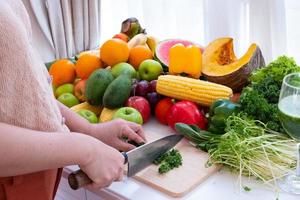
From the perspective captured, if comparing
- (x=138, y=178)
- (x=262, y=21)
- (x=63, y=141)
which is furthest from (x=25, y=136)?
(x=262, y=21)

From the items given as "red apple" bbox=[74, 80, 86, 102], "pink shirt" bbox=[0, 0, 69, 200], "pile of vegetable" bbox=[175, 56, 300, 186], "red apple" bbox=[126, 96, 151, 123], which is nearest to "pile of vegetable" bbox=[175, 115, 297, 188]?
"pile of vegetable" bbox=[175, 56, 300, 186]

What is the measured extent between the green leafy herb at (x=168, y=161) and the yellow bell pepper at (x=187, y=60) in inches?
10.5

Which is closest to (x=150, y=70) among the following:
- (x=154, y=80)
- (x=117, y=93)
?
(x=154, y=80)

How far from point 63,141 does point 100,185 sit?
11cm

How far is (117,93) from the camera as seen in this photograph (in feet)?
3.12

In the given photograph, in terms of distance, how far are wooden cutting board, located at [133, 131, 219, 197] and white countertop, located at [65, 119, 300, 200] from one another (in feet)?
0.03

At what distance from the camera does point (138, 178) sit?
29.5 inches

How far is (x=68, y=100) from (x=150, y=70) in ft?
0.81

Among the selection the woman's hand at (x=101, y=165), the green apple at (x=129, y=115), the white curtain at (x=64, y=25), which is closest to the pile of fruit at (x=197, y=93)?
the green apple at (x=129, y=115)

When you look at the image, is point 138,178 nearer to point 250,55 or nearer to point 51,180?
point 51,180

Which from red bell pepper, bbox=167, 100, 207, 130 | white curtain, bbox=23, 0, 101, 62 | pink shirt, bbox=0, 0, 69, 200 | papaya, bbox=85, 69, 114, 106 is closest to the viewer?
pink shirt, bbox=0, 0, 69, 200

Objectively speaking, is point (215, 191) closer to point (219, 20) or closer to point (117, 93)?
point (117, 93)

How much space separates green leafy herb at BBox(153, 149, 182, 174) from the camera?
A: 0.75m

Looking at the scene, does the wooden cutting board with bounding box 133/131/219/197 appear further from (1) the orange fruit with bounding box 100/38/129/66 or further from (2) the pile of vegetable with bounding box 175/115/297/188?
(1) the orange fruit with bounding box 100/38/129/66
